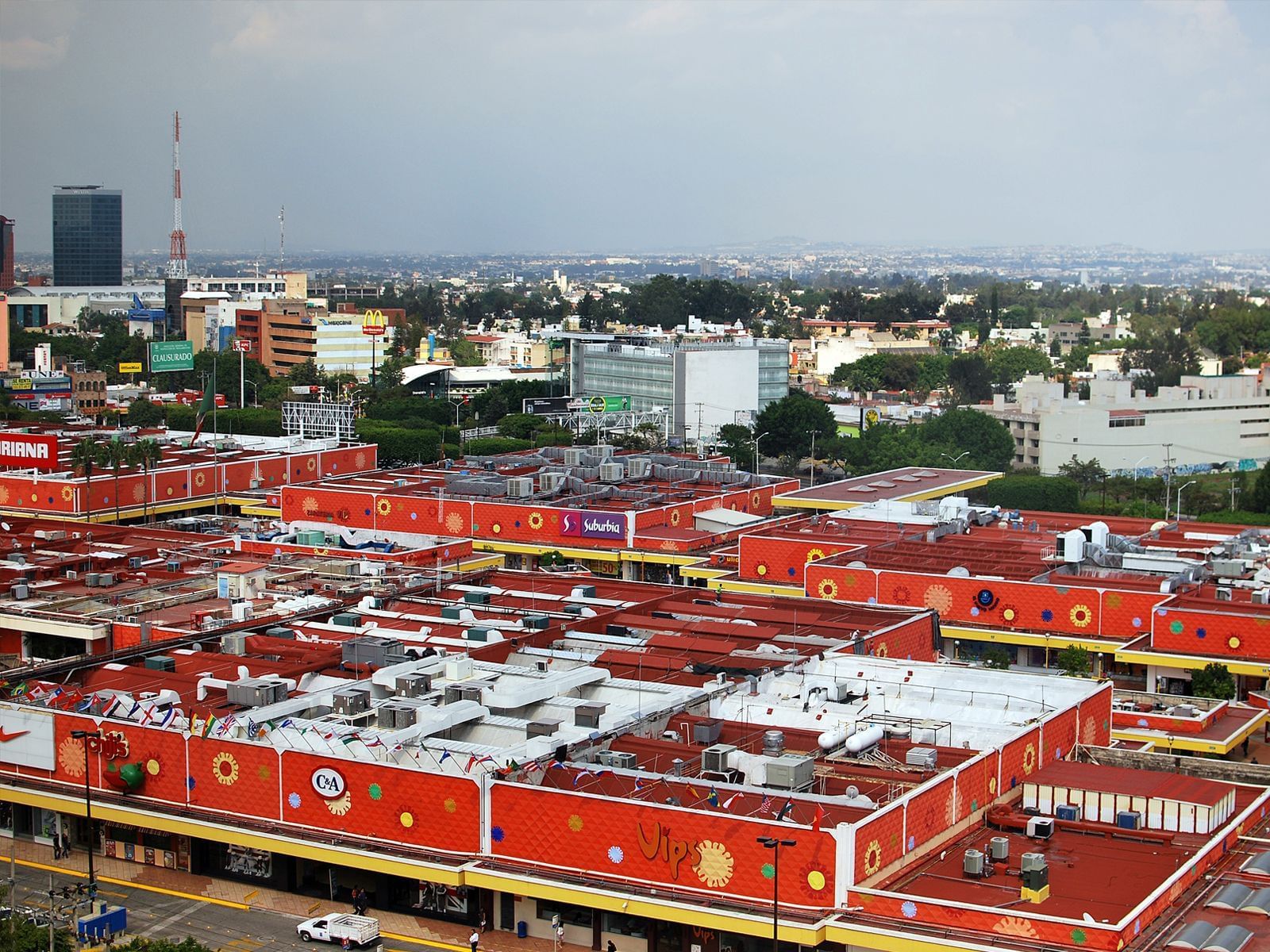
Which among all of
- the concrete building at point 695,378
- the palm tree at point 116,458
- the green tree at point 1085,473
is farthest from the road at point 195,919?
the concrete building at point 695,378

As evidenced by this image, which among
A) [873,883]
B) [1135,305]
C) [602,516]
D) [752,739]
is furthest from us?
[1135,305]

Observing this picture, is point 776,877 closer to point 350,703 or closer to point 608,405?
point 350,703

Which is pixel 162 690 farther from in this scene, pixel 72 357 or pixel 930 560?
pixel 72 357

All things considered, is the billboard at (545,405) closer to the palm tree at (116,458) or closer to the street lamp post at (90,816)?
the palm tree at (116,458)

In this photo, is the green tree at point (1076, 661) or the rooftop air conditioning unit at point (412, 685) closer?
the rooftop air conditioning unit at point (412, 685)


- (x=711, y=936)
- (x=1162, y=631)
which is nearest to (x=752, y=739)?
A: (x=711, y=936)

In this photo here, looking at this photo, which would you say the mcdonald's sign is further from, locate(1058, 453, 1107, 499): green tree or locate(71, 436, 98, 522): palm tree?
locate(71, 436, 98, 522): palm tree

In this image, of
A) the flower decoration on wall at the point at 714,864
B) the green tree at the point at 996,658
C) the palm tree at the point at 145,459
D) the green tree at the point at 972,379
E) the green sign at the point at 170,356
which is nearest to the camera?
the flower decoration on wall at the point at 714,864
